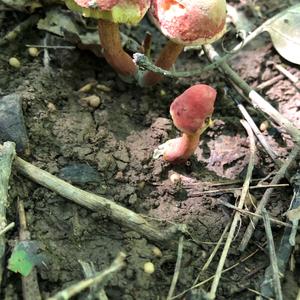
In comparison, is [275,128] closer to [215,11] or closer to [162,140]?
[162,140]

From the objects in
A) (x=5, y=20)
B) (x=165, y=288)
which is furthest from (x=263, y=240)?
(x=5, y=20)

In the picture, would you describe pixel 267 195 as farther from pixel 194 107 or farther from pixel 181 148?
pixel 194 107

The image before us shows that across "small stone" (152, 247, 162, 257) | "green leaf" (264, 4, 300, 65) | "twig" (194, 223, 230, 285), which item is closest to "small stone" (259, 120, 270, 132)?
"green leaf" (264, 4, 300, 65)

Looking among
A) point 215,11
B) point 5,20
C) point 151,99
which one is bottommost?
point 151,99

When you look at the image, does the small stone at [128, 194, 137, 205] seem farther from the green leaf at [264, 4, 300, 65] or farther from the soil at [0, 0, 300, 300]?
the green leaf at [264, 4, 300, 65]

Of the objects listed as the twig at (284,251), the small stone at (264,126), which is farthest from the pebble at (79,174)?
the small stone at (264,126)

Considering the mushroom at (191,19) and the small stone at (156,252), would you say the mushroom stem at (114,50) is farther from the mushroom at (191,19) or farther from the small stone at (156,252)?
the small stone at (156,252)

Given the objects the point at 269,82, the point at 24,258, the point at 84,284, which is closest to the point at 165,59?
the point at 269,82
